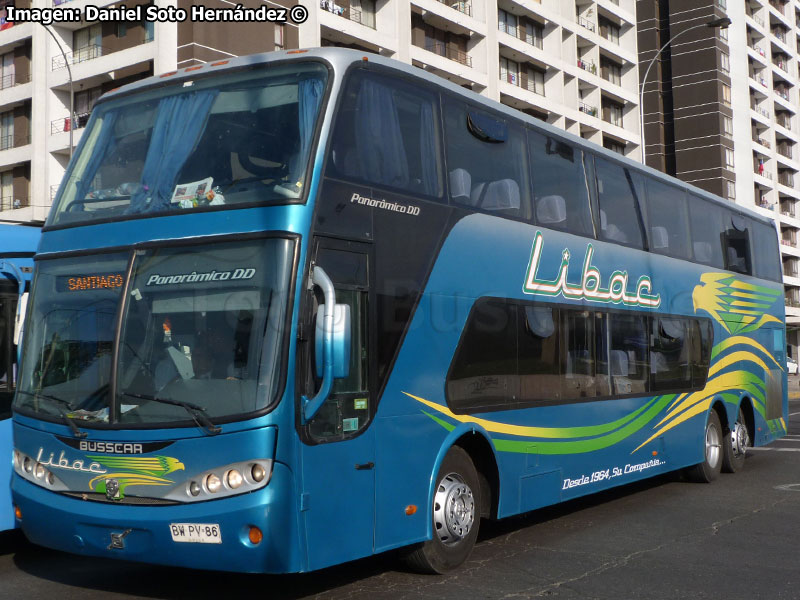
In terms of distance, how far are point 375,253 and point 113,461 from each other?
7.70ft

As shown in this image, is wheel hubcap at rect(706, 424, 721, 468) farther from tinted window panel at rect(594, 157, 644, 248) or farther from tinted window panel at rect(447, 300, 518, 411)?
tinted window panel at rect(447, 300, 518, 411)

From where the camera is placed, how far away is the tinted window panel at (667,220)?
12.0 meters

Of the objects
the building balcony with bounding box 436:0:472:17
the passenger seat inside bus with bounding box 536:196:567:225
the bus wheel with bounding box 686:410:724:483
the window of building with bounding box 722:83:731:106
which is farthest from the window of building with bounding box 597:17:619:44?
the passenger seat inside bus with bounding box 536:196:567:225

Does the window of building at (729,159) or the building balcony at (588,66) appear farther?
the window of building at (729,159)

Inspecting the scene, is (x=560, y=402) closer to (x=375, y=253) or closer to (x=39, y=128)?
(x=375, y=253)

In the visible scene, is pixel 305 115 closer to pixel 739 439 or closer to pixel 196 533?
pixel 196 533

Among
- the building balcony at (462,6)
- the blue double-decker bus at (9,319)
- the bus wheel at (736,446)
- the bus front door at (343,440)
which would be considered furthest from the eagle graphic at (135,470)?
the building balcony at (462,6)

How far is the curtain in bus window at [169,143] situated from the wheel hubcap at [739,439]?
10.0 m

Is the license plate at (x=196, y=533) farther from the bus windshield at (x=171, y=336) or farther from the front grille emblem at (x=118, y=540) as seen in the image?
the bus windshield at (x=171, y=336)

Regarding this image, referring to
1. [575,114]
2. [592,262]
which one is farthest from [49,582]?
[575,114]

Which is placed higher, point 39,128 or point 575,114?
point 575,114

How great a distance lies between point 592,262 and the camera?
405 inches

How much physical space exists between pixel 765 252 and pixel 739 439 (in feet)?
11.4

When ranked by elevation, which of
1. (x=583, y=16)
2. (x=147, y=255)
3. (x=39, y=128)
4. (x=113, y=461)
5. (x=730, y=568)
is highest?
(x=583, y=16)
